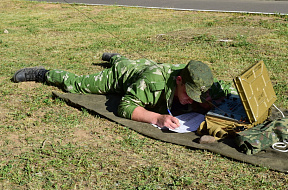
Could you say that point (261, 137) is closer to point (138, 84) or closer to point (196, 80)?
point (196, 80)

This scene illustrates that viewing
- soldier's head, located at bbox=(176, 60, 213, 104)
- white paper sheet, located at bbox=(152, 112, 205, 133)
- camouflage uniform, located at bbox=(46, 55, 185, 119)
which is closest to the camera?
soldier's head, located at bbox=(176, 60, 213, 104)

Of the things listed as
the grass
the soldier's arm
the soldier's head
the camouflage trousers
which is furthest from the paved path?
the soldier's arm

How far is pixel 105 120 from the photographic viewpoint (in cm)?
453

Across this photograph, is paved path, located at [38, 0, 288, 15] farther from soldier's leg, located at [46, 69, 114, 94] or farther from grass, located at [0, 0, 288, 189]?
soldier's leg, located at [46, 69, 114, 94]

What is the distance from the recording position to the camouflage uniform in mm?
4191

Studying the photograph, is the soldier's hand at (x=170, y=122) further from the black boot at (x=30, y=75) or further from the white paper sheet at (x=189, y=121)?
the black boot at (x=30, y=75)

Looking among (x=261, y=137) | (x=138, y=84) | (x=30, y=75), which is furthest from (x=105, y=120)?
(x=30, y=75)

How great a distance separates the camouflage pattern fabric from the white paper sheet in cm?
63

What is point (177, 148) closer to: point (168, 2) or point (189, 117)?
point (189, 117)

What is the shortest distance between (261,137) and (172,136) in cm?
93

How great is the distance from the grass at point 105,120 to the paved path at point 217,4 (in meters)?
1.24

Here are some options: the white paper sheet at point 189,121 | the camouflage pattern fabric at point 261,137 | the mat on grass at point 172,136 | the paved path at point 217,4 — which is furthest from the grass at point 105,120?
the paved path at point 217,4

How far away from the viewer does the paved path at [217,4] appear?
42.1 ft

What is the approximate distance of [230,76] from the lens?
20.7ft
